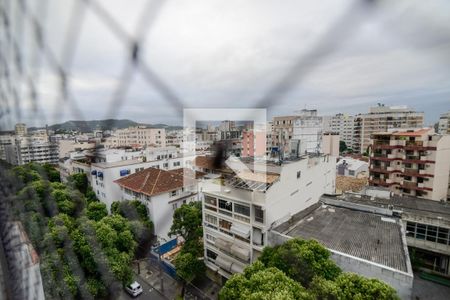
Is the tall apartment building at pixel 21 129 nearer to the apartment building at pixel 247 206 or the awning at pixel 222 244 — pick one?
the apartment building at pixel 247 206

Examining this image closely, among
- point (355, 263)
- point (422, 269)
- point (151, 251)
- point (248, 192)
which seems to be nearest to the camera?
point (355, 263)

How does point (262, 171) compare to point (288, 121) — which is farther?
point (288, 121)

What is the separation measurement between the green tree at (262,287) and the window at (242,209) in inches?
52.8

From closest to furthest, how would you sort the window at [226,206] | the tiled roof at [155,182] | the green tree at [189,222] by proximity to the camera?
the window at [226,206]
the green tree at [189,222]
the tiled roof at [155,182]

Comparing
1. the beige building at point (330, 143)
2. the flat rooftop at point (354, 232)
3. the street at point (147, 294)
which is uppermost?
the beige building at point (330, 143)

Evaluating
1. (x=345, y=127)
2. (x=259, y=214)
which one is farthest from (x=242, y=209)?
(x=345, y=127)

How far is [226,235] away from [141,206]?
9.68 ft

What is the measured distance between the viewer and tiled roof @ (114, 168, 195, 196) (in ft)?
22.1

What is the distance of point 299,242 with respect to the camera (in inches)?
133

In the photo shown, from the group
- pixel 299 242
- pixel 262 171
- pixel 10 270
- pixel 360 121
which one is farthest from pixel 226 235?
pixel 360 121

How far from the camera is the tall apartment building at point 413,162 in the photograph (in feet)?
23.7

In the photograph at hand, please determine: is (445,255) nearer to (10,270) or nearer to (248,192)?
(248,192)

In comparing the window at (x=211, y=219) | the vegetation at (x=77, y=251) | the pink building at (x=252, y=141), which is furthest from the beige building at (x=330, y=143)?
the vegetation at (x=77, y=251)

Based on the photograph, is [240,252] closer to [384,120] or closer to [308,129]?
[308,129]
